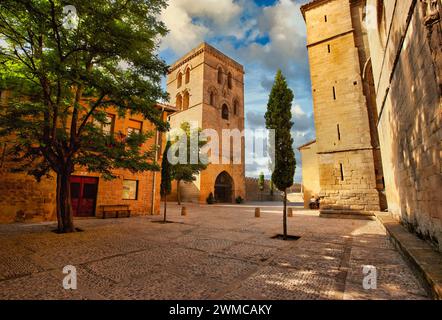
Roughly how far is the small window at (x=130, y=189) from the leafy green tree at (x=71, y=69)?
505cm

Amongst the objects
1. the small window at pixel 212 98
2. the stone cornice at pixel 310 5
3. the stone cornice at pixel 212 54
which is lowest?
the small window at pixel 212 98

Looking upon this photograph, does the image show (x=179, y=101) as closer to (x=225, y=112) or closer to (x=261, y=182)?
(x=225, y=112)

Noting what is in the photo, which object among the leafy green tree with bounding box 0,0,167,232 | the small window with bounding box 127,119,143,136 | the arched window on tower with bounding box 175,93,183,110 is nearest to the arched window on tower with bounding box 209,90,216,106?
the arched window on tower with bounding box 175,93,183,110

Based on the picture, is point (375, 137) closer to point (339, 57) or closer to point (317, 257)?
point (339, 57)

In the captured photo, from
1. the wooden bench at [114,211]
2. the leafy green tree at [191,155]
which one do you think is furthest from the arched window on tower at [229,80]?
the wooden bench at [114,211]

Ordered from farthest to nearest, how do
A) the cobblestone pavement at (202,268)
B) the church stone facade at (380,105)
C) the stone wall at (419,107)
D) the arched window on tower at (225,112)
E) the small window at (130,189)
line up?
the arched window on tower at (225,112) → the small window at (130,189) → the church stone facade at (380,105) → the stone wall at (419,107) → the cobblestone pavement at (202,268)

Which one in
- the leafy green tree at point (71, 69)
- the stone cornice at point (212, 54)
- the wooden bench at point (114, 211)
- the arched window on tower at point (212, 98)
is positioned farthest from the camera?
the arched window on tower at point (212, 98)

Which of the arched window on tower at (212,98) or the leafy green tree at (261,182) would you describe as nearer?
the arched window on tower at (212,98)

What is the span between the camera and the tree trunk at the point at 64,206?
7.71 metres

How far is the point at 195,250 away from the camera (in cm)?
534

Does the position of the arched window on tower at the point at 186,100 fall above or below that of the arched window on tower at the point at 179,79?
below

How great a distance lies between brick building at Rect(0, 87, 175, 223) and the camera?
9475mm

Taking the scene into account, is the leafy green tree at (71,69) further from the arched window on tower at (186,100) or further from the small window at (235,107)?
the small window at (235,107)

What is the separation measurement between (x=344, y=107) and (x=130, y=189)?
14.8m
